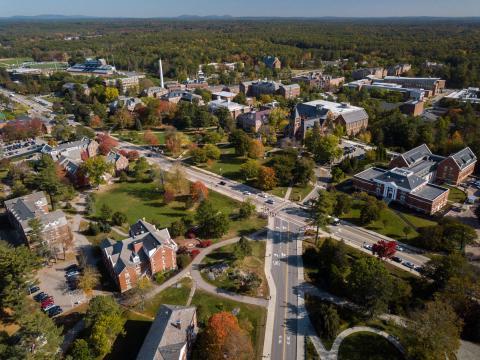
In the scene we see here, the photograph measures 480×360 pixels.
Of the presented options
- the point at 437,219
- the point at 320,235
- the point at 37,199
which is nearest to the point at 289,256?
the point at 320,235

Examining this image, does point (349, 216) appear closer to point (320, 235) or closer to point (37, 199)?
point (320, 235)

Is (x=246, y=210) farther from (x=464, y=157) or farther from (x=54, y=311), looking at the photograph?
(x=464, y=157)

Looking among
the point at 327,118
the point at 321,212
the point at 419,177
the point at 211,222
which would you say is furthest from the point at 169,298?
the point at 327,118

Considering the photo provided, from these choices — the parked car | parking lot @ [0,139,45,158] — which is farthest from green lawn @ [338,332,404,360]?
parking lot @ [0,139,45,158]

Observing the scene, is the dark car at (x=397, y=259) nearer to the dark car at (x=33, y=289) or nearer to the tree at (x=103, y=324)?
the tree at (x=103, y=324)

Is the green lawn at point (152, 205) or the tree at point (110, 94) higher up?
the tree at point (110, 94)

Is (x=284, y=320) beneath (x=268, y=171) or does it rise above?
beneath

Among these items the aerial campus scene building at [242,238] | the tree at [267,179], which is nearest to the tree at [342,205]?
the aerial campus scene building at [242,238]
